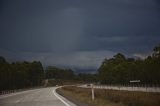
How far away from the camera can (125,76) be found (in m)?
137

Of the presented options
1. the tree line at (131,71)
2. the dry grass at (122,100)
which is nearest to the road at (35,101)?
the dry grass at (122,100)

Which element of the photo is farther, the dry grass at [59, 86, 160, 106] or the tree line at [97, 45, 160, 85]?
the tree line at [97, 45, 160, 85]

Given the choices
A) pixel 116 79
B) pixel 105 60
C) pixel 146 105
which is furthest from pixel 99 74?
pixel 146 105

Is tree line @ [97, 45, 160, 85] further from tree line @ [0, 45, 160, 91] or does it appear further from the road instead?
the road

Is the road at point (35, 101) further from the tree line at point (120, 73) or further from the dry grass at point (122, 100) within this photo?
the tree line at point (120, 73)

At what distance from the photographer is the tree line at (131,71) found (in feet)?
343

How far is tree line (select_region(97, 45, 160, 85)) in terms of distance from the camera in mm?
104562

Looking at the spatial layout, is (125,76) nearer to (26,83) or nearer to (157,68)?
(157,68)

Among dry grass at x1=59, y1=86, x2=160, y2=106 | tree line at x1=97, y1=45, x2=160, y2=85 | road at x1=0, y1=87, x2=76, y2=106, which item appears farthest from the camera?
tree line at x1=97, y1=45, x2=160, y2=85

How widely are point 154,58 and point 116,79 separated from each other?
39.0 meters

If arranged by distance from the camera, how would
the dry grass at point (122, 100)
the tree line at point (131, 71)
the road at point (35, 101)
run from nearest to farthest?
1. the dry grass at point (122, 100)
2. the road at point (35, 101)
3. the tree line at point (131, 71)

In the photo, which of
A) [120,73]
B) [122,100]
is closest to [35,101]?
[122,100]

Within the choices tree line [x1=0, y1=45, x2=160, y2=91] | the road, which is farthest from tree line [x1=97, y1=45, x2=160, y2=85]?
the road

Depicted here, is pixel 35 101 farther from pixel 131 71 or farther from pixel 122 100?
pixel 131 71
